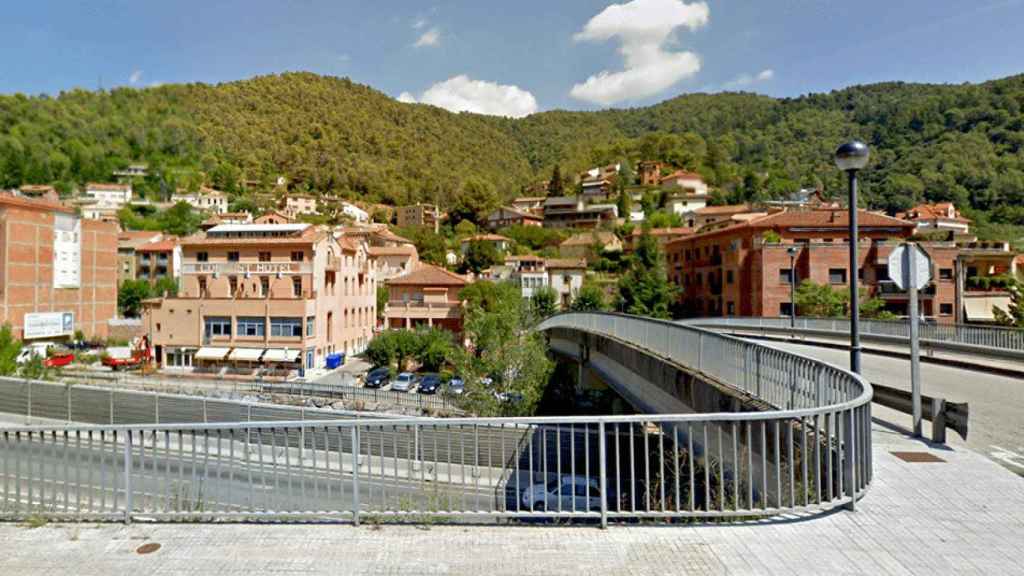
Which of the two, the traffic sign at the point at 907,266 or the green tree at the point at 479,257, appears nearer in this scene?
the traffic sign at the point at 907,266

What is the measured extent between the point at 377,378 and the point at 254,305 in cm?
1147

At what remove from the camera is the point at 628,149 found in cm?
17112

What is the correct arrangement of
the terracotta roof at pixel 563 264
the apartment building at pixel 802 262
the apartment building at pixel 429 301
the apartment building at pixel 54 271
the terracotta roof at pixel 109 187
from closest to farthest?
the apartment building at pixel 802 262 → the apartment building at pixel 54 271 → the apartment building at pixel 429 301 → the terracotta roof at pixel 563 264 → the terracotta roof at pixel 109 187

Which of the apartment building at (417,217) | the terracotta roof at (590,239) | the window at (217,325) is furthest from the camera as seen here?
the apartment building at (417,217)

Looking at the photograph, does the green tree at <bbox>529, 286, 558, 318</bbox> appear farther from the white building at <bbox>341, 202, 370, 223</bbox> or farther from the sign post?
the white building at <bbox>341, 202, 370, 223</bbox>

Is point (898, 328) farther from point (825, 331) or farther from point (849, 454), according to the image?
point (849, 454)

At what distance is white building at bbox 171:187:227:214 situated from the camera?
132m

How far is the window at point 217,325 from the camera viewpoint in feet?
143

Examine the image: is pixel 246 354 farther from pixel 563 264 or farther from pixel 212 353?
pixel 563 264

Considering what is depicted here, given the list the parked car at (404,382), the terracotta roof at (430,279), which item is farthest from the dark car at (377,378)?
the terracotta roof at (430,279)

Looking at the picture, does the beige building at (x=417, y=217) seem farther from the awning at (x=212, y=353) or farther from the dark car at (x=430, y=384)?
the dark car at (x=430, y=384)

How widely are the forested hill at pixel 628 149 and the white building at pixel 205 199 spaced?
6.17 metres

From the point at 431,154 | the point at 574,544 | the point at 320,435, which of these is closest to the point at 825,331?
the point at 320,435

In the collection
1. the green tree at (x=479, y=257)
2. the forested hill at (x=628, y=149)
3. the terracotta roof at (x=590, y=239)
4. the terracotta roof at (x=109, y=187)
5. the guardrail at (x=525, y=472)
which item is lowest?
the guardrail at (x=525, y=472)
